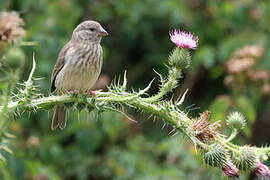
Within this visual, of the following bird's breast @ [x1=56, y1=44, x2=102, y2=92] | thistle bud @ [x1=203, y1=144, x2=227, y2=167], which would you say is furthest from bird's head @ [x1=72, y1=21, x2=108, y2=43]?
thistle bud @ [x1=203, y1=144, x2=227, y2=167]

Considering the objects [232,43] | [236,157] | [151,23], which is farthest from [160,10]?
[236,157]

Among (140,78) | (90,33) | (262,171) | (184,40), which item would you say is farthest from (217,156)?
(140,78)

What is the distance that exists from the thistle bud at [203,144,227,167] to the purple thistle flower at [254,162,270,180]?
0.74 feet

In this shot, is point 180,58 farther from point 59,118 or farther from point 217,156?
point 59,118

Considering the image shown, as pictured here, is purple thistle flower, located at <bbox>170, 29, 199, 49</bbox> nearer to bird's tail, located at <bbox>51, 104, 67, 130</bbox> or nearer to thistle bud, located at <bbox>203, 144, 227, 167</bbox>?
thistle bud, located at <bbox>203, 144, 227, 167</bbox>

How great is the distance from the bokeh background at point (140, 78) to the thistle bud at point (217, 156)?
2.08 meters

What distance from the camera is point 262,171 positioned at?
3121 millimetres

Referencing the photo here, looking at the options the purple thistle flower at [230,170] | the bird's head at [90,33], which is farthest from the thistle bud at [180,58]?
the bird's head at [90,33]

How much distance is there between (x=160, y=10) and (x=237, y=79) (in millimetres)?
1759

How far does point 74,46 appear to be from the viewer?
16.0ft

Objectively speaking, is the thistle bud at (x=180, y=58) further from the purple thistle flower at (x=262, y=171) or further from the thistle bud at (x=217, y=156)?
the purple thistle flower at (x=262, y=171)

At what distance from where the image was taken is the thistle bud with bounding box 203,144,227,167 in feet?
10.1

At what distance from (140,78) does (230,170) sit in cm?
508

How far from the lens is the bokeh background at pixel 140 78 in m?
5.97
